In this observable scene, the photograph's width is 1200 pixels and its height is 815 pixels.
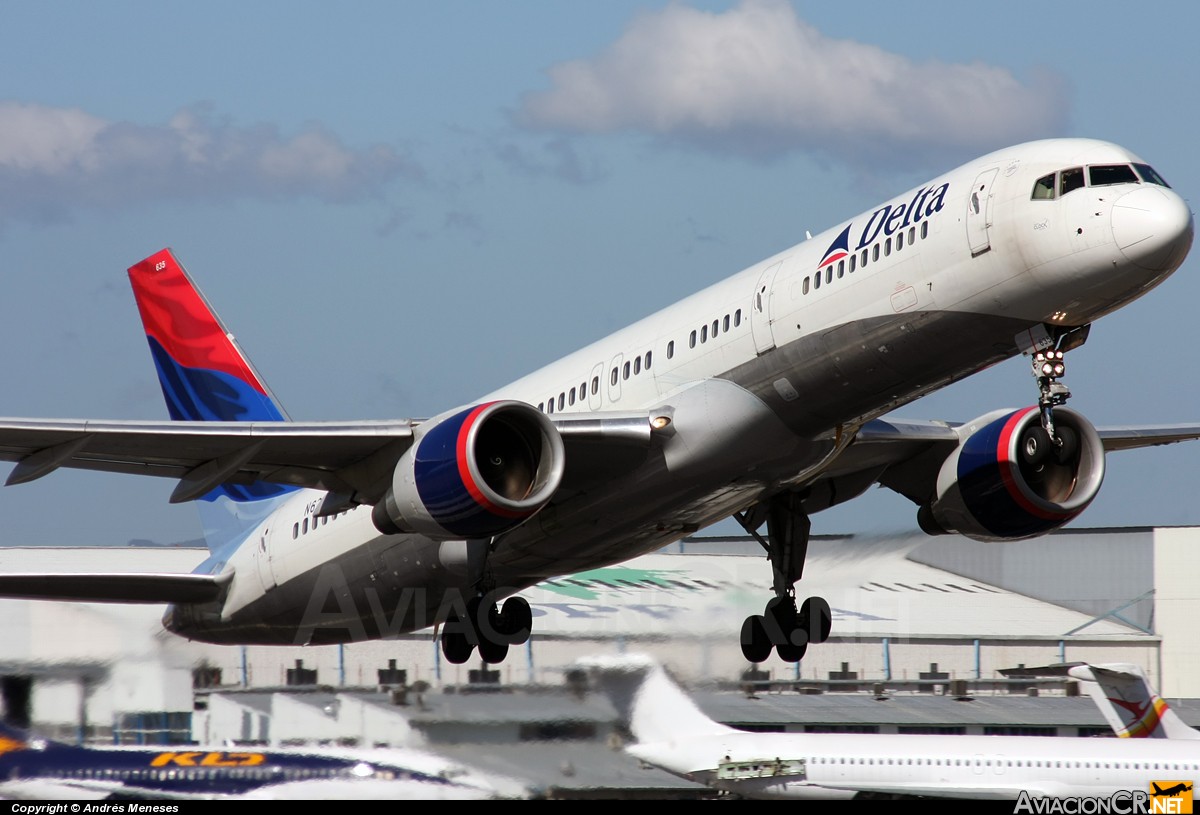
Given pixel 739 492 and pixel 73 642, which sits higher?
pixel 739 492

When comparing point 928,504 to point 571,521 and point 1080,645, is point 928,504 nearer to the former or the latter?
point 571,521

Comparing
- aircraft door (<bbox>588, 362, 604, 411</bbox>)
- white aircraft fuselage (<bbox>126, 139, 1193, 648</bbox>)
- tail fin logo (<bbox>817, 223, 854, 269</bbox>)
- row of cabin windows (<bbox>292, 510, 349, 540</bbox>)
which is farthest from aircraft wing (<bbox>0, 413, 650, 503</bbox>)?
tail fin logo (<bbox>817, 223, 854, 269</bbox>)

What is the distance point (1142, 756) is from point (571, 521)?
27.8 feet

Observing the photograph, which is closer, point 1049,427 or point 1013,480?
point 1049,427

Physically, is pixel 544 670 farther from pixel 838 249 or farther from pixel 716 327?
pixel 838 249

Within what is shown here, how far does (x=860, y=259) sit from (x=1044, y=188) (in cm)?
227

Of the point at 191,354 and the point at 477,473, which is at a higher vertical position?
the point at 191,354

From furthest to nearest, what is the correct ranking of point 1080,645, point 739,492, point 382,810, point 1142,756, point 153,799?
point 1080,645 → point 1142,756 → point 739,492 → point 153,799 → point 382,810

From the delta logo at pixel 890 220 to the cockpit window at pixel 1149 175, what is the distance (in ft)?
6.78

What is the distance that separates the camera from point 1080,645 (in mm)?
39062

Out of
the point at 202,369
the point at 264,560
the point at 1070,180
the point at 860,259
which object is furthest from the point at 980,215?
the point at 202,369

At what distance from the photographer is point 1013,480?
881 inches

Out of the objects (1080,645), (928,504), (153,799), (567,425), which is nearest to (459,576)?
(567,425)

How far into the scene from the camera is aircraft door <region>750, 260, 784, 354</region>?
19.0m
